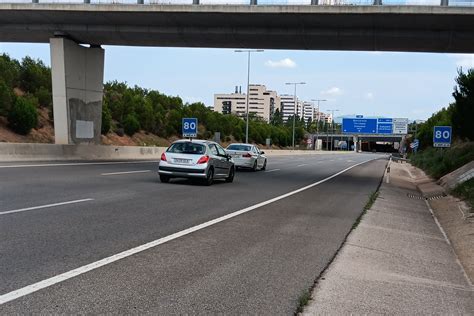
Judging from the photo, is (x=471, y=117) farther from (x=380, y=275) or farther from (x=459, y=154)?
(x=380, y=275)

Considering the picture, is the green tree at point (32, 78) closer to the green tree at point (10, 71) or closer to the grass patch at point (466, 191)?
the green tree at point (10, 71)

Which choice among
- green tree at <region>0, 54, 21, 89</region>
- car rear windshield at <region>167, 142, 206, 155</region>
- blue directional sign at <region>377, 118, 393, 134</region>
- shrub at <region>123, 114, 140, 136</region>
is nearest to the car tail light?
car rear windshield at <region>167, 142, 206, 155</region>

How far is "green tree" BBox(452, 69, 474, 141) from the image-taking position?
28578mm

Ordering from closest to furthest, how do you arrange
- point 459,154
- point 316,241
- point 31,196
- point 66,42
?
point 316,241 → point 31,196 → point 66,42 → point 459,154

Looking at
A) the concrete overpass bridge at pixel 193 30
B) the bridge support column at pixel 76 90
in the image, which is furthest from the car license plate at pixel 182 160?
the bridge support column at pixel 76 90

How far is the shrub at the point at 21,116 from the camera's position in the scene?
3762 cm

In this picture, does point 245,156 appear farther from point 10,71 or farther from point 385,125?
point 385,125

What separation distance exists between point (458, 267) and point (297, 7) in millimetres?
16371

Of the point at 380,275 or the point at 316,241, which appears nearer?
the point at 380,275

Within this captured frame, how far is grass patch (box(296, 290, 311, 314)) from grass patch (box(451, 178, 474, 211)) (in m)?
10.5

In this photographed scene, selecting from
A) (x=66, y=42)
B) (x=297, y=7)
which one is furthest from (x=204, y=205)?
(x=66, y=42)

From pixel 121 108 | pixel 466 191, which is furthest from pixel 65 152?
pixel 121 108

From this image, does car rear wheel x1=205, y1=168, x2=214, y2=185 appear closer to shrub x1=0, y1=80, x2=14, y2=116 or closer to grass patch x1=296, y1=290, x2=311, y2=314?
grass patch x1=296, y1=290, x2=311, y2=314

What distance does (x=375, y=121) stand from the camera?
89.8 meters
